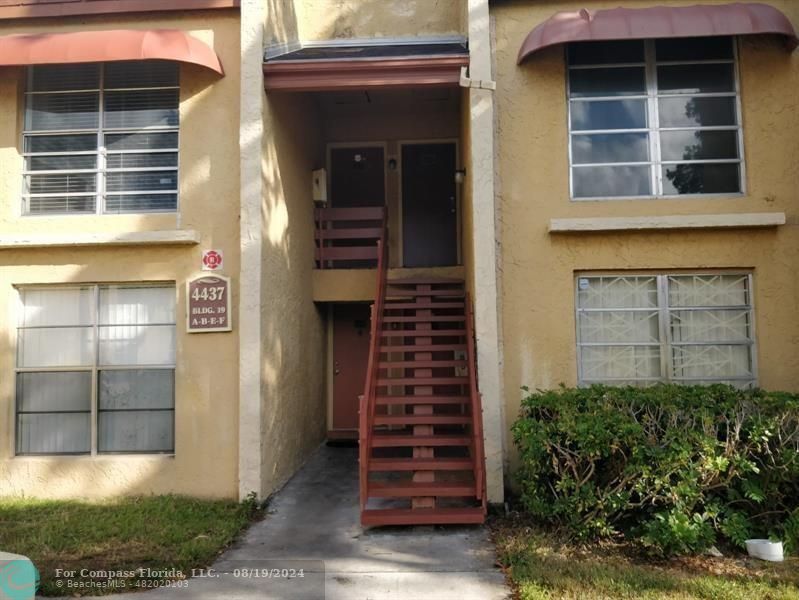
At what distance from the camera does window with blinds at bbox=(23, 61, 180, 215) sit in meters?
7.39

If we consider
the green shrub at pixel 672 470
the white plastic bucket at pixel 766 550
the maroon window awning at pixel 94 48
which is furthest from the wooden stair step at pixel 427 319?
the white plastic bucket at pixel 766 550

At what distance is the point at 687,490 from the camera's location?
529 cm

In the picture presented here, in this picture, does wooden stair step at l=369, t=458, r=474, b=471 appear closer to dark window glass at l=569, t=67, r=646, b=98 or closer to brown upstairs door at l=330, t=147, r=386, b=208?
dark window glass at l=569, t=67, r=646, b=98

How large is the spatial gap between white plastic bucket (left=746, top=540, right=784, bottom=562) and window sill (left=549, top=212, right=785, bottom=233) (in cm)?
321

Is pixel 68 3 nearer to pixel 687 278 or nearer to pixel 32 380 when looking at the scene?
pixel 32 380

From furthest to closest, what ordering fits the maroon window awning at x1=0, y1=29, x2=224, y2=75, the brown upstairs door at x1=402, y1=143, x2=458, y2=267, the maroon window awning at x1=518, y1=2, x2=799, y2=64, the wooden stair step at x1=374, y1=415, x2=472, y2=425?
the brown upstairs door at x1=402, y1=143, x2=458, y2=267
the wooden stair step at x1=374, y1=415, x2=472, y2=425
the maroon window awning at x1=0, y1=29, x2=224, y2=75
the maroon window awning at x1=518, y1=2, x2=799, y2=64

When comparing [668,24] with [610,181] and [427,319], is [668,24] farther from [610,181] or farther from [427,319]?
[427,319]

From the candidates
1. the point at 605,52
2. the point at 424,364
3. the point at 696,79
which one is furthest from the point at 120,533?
the point at 696,79

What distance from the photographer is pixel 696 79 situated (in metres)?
7.24

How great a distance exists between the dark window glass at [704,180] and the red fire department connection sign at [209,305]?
5.05 metres

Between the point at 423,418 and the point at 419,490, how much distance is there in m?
0.93

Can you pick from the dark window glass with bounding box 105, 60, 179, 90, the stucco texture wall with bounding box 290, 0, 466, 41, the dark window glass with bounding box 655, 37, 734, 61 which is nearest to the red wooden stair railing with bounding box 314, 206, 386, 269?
the stucco texture wall with bounding box 290, 0, 466, 41

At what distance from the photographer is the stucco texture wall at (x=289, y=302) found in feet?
23.8

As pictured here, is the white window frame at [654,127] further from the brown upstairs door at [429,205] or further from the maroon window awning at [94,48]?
the maroon window awning at [94,48]
